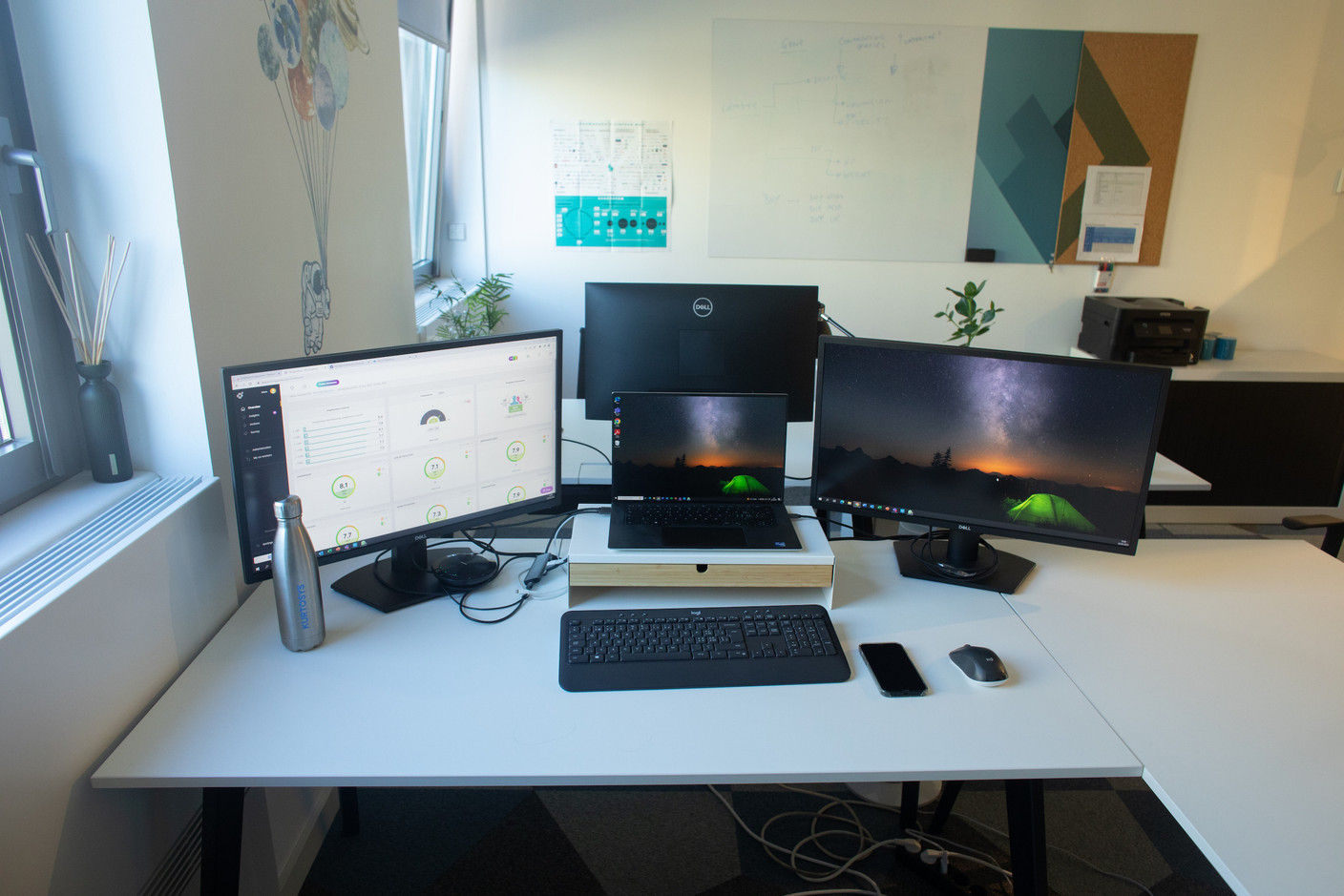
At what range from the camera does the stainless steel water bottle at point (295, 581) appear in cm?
132

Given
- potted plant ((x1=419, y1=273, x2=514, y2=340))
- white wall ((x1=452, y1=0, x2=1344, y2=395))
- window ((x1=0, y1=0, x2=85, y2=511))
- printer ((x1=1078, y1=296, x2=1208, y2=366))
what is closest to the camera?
A: window ((x1=0, y1=0, x2=85, y2=511))

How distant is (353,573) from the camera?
65.4 inches

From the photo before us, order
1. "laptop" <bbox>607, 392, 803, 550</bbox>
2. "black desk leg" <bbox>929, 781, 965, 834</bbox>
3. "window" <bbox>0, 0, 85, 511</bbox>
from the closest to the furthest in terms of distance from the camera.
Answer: "window" <bbox>0, 0, 85, 511</bbox> → "laptop" <bbox>607, 392, 803, 550</bbox> → "black desk leg" <bbox>929, 781, 965, 834</bbox>

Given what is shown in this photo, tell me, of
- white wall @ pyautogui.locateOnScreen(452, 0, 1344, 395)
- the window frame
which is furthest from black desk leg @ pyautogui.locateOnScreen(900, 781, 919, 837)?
the window frame

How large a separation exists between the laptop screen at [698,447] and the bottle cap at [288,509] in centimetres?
61

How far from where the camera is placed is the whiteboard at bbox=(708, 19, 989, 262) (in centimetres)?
399

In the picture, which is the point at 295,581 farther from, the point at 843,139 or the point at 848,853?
the point at 843,139

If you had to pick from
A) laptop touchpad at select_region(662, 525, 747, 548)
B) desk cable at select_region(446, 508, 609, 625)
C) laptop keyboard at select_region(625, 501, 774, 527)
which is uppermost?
laptop keyboard at select_region(625, 501, 774, 527)

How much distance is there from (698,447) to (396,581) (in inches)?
25.7

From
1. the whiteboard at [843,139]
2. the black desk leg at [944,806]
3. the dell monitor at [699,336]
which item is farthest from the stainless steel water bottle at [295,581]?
the whiteboard at [843,139]

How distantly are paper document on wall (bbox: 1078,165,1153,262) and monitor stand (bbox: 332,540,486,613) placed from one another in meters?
3.77

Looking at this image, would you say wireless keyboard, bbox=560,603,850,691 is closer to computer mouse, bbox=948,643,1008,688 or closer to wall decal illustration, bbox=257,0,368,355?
computer mouse, bbox=948,643,1008,688

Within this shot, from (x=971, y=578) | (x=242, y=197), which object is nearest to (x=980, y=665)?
(x=971, y=578)

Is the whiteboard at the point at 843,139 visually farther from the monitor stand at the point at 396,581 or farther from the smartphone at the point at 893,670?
the smartphone at the point at 893,670
